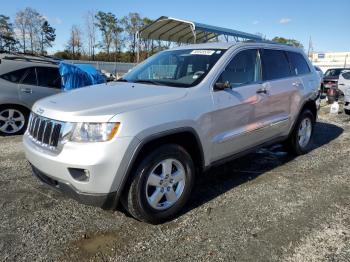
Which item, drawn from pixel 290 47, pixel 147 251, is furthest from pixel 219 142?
pixel 290 47

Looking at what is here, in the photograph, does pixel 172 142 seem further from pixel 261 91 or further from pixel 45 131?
pixel 261 91

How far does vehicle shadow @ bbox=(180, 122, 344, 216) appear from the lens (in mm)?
4301

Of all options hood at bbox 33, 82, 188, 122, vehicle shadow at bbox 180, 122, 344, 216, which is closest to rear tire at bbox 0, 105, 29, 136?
hood at bbox 33, 82, 188, 122

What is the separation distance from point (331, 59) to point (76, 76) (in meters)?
52.5

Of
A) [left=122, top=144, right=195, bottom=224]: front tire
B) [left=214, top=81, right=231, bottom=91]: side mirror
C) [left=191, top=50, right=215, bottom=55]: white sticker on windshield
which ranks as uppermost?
[left=191, top=50, right=215, bottom=55]: white sticker on windshield

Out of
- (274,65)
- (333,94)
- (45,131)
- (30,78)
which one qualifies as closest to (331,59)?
(333,94)

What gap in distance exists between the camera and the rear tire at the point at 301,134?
19.1ft

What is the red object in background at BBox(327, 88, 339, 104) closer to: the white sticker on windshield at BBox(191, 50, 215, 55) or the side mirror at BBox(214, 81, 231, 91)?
the white sticker on windshield at BBox(191, 50, 215, 55)

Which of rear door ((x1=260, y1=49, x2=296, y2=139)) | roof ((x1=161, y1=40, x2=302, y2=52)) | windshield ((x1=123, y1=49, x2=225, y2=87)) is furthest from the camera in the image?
rear door ((x1=260, y1=49, x2=296, y2=139))

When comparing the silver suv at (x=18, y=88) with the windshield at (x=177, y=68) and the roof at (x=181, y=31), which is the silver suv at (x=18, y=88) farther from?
the roof at (x=181, y=31)

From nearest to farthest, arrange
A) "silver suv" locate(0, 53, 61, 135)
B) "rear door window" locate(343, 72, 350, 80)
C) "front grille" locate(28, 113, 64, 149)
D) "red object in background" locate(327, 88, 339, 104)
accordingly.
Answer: "front grille" locate(28, 113, 64, 149) < "silver suv" locate(0, 53, 61, 135) < "red object in background" locate(327, 88, 339, 104) < "rear door window" locate(343, 72, 350, 80)

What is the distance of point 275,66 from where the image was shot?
16.7 ft

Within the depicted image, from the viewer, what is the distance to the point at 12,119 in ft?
24.1

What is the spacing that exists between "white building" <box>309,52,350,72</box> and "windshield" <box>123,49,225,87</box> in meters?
48.3
